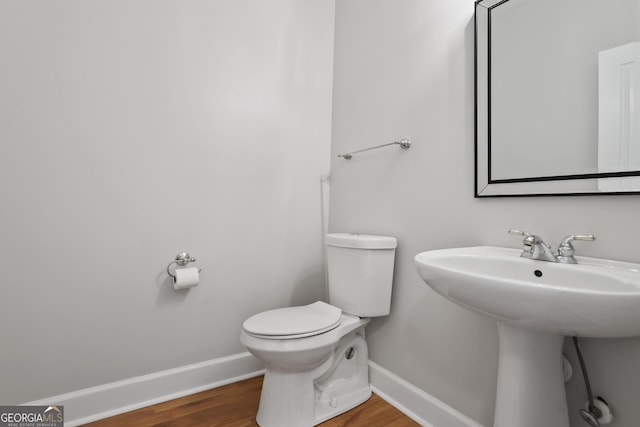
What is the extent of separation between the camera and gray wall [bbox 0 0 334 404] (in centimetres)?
120

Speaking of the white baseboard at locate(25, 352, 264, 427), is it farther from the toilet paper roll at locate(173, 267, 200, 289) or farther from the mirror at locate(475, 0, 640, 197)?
the mirror at locate(475, 0, 640, 197)

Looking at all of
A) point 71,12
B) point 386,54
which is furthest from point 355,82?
point 71,12

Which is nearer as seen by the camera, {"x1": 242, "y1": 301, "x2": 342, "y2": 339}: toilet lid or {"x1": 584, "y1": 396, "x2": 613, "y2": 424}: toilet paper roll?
{"x1": 584, "y1": 396, "x2": 613, "y2": 424}: toilet paper roll

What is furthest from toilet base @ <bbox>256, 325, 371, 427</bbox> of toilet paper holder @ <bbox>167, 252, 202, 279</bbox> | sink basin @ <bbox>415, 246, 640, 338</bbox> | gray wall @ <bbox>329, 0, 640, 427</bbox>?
sink basin @ <bbox>415, 246, 640, 338</bbox>

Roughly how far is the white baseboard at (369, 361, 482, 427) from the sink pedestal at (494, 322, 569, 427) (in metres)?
0.37

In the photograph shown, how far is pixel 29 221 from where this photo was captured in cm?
120

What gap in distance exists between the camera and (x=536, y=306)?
2.05 ft

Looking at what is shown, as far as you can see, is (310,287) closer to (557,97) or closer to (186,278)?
(186,278)

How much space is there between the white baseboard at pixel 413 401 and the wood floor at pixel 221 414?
0.11ft

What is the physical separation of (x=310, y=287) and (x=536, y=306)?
140 centimetres

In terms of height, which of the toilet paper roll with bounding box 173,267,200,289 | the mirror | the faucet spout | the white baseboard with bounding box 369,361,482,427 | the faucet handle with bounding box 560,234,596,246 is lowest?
the white baseboard with bounding box 369,361,482,427

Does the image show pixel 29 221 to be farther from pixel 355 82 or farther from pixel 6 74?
pixel 355 82

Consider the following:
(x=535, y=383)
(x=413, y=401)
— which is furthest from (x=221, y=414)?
(x=535, y=383)

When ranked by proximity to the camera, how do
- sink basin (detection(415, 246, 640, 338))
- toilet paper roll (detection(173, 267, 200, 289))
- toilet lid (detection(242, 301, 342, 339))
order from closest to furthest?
sink basin (detection(415, 246, 640, 338)) < toilet lid (detection(242, 301, 342, 339)) < toilet paper roll (detection(173, 267, 200, 289))
